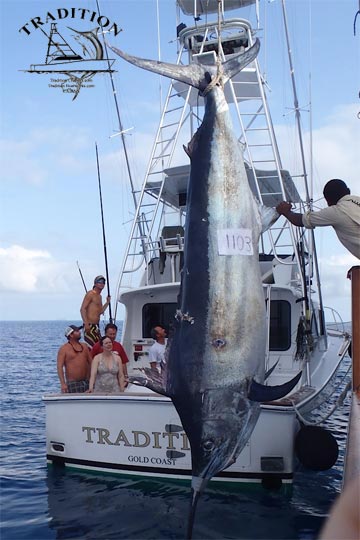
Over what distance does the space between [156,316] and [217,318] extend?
5188 millimetres

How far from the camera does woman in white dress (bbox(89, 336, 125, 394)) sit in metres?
5.84

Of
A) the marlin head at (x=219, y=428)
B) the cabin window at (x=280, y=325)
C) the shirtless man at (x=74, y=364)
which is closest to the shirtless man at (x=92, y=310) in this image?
the shirtless man at (x=74, y=364)

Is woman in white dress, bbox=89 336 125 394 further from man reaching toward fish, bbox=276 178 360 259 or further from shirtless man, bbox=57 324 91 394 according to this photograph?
man reaching toward fish, bbox=276 178 360 259

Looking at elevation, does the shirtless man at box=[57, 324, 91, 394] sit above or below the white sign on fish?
below

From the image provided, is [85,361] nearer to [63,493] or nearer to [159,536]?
[63,493]

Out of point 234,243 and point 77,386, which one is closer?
point 234,243

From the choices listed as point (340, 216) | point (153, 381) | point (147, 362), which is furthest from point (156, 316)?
point (153, 381)

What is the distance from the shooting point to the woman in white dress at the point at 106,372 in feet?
19.1

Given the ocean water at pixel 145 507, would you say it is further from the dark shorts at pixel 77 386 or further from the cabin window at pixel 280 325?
the cabin window at pixel 280 325

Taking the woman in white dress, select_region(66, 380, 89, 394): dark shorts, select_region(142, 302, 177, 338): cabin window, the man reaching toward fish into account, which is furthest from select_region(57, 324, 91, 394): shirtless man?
the man reaching toward fish

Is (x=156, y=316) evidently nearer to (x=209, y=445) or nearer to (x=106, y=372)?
(x=106, y=372)

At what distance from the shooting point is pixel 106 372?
232 inches

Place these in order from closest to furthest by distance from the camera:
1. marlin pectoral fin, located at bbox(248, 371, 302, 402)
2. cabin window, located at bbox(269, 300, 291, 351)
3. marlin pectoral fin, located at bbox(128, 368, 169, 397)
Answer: marlin pectoral fin, located at bbox(248, 371, 302, 402)
marlin pectoral fin, located at bbox(128, 368, 169, 397)
cabin window, located at bbox(269, 300, 291, 351)

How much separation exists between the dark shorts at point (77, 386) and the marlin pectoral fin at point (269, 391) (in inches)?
158
